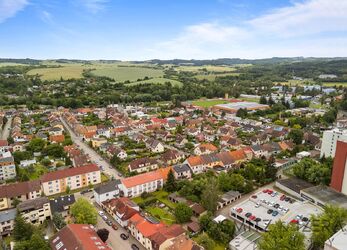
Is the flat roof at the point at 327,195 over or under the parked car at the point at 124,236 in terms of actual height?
over

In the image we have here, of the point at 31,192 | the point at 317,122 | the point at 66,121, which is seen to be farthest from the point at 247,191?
the point at 66,121

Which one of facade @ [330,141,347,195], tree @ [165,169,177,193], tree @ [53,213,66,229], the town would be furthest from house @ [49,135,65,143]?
facade @ [330,141,347,195]

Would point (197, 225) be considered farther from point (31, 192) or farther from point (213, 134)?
point (213, 134)

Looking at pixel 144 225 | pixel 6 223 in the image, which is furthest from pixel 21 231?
pixel 144 225

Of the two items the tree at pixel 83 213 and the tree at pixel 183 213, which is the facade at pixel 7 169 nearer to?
the tree at pixel 83 213

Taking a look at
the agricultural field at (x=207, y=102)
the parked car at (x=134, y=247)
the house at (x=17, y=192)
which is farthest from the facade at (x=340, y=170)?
the agricultural field at (x=207, y=102)

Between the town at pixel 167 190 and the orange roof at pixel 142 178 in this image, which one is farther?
the orange roof at pixel 142 178
